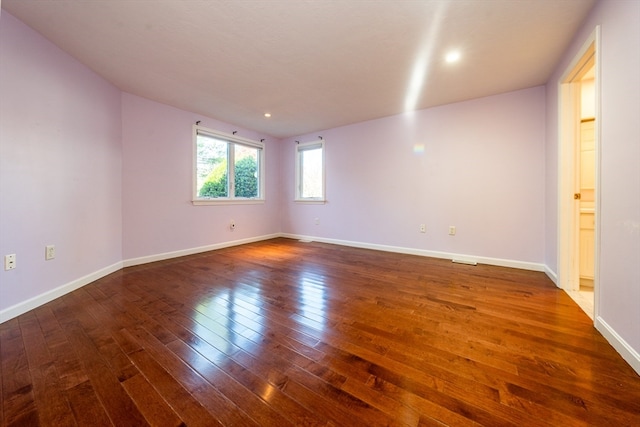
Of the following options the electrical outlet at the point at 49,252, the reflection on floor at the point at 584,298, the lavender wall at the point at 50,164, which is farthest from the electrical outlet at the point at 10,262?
the reflection on floor at the point at 584,298

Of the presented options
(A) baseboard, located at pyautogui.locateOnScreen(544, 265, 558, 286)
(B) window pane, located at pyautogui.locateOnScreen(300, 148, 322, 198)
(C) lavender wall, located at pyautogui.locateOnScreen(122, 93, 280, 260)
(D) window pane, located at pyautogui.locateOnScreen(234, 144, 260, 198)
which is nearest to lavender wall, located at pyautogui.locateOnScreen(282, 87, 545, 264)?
(A) baseboard, located at pyautogui.locateOnScreen(544, 265, 558, 286)

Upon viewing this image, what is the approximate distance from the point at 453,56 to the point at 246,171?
3941 mm

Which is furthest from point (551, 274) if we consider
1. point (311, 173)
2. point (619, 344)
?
point (311, 173)

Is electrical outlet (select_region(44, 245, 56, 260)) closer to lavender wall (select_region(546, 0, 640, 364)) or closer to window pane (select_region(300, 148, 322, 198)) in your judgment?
window pane (select_region(300, 148, 322, 198))

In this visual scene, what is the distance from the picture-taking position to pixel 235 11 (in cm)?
185

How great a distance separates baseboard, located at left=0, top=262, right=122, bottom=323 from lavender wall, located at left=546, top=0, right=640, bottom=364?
4.11 m

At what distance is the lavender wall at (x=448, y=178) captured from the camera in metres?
3.19

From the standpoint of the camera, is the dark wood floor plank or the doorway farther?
the doorway

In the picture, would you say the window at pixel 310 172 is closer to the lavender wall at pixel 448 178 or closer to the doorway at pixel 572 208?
the lavender wall at pixel 448 178

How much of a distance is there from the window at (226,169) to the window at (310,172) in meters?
0.81

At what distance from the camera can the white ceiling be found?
6.00 ft

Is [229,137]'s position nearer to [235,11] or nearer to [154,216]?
[154,216]

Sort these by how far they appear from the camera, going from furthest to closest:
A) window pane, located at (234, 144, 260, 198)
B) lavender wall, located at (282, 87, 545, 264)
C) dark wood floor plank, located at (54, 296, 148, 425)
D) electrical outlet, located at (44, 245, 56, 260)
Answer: window pane, located at (234, 144, 260, 198) < lavender wall, located at (282, 87, 545, 264) < electrical outlet, located at (44, 245, 56, 260) < dark wood floor plank, located at (54, 296, 148, 425)

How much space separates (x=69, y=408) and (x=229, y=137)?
4.23 meters
